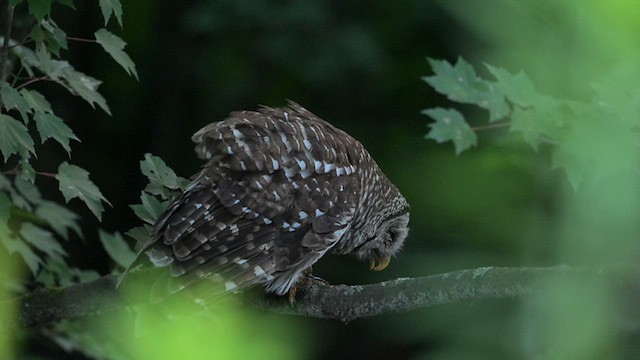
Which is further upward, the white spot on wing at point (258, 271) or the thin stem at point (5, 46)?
the thin stem at point (5, 46)

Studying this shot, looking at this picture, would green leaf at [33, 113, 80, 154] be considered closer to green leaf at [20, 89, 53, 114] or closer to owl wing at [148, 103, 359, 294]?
green leaf at [20, 89, 53, 114]

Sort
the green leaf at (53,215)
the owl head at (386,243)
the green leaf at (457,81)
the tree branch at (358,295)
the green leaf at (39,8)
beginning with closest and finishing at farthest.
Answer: the tree branch at (358,295) < the green leaf at (39,8) < the green leaf at (457,81) < the green leaf at (53,215) < the owl head at (386,243)

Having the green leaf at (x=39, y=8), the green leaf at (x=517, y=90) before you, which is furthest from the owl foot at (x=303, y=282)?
the green leaf at (x=39, y=8)

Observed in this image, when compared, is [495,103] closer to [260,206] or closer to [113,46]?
[260,206]

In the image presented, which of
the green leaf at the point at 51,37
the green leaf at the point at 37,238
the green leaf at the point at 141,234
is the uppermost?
the green leaf at the point at 51,37

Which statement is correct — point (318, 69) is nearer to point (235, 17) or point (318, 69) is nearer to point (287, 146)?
point (235, 17)

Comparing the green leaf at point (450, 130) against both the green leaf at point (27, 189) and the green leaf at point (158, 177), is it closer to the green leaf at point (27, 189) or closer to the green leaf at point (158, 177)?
the green leaf at point (158, 177)
